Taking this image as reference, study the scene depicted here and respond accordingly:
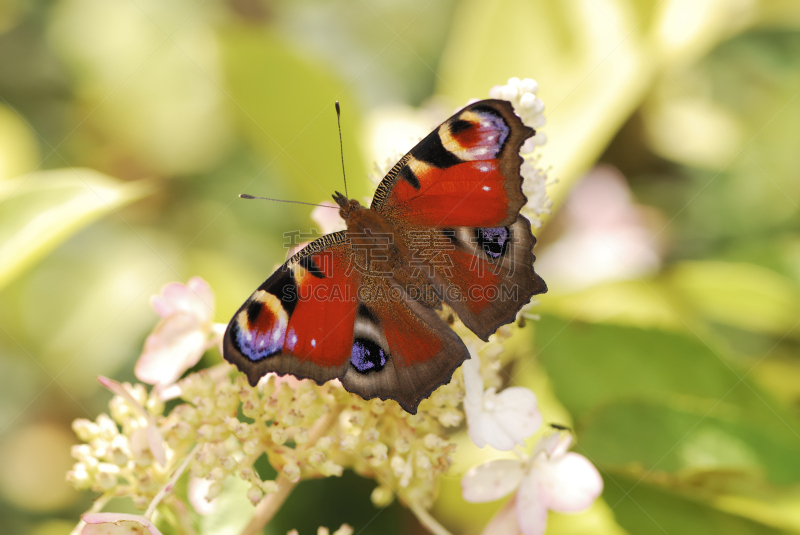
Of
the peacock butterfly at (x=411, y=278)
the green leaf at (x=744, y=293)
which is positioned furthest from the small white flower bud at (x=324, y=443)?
the green leaf at (x=744, y=293)

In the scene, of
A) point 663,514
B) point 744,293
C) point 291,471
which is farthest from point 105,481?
point 744,293

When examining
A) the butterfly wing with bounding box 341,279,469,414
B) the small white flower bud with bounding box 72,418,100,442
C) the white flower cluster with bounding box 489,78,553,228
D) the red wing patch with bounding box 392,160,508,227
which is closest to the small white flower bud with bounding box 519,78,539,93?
the white flower cluster with bounding box 489,78,553,228

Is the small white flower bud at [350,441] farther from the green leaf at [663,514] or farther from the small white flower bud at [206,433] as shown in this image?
the green leaf at [663,514]

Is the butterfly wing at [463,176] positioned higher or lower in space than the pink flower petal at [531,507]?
higher

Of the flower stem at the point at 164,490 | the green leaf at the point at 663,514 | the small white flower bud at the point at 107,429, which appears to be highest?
the small white flower bud at the point at 107,429

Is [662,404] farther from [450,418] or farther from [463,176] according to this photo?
[463,176]

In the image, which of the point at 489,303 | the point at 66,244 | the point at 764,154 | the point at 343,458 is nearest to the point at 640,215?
the point at 764,154

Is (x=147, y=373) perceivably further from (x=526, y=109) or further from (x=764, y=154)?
(x=764, y=154)

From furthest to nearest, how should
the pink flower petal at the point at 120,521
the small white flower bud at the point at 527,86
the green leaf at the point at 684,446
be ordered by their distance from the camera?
the green leaf at the point at 684,446
the small white flower bud at the point at 527,86
the pink flower petal at the point at 120,521
